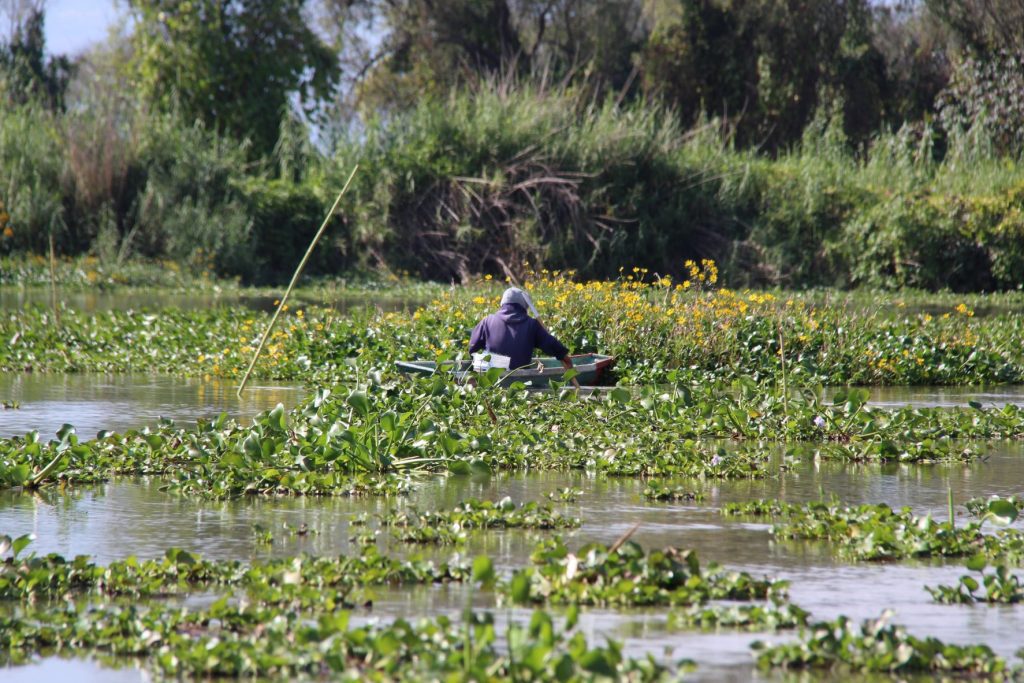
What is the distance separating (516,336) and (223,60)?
27.3 m

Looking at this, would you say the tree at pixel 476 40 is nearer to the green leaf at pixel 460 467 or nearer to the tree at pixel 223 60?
the tree at pixel 223 60

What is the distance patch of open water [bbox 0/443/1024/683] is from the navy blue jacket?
12.1 ft

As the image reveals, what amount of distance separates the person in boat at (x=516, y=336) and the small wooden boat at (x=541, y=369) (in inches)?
6.3

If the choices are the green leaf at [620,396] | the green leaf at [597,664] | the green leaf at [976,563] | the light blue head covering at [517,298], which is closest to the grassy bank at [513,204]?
the light blue head covering at [517,298]

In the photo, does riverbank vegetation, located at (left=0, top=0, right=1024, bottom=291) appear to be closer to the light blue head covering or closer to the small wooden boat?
the small wooden boat

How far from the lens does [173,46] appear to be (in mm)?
37156

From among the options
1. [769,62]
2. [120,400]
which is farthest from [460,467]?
[769,62]

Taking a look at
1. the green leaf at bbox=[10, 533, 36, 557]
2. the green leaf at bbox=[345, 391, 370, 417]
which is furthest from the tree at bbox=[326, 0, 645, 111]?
the green leaf at bbox=[10, 533, 36, 557]

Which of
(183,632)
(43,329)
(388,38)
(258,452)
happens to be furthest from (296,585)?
(388,38)

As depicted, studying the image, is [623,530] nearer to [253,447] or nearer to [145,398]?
A: [253,447]

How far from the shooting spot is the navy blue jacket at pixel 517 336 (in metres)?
12.6

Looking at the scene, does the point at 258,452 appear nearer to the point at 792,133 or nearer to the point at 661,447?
the point at 661,447

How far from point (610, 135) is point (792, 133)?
1267 cm

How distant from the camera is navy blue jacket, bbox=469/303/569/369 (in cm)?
1264
